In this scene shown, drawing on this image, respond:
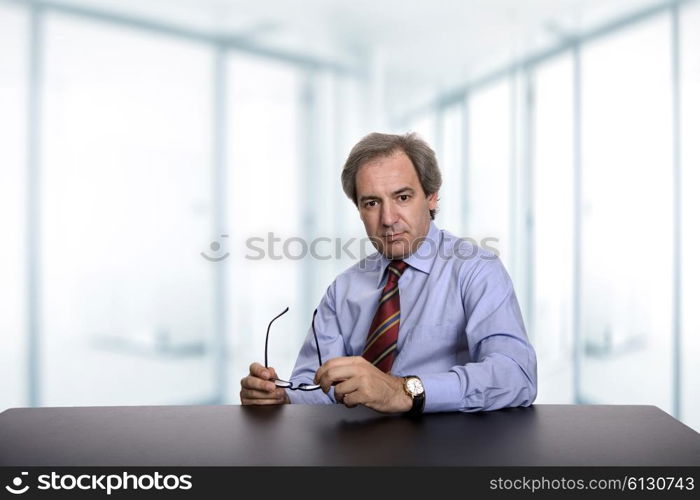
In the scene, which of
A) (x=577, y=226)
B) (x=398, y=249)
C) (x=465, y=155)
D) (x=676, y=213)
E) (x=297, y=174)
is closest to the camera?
(x=398, y=249)

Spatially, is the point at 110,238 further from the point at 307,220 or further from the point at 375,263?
the point at 375,263

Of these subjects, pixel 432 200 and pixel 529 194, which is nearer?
pixel 432 200

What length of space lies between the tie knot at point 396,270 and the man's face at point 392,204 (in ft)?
0.07

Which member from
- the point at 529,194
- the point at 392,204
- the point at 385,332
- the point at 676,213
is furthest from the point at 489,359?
the point at 529,194

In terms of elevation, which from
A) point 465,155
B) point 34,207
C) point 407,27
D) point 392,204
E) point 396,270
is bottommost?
point 396,270

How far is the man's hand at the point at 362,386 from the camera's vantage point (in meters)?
1.21

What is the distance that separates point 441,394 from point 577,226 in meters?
3.63

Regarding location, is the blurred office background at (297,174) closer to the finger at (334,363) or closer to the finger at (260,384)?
the finger at (260,384)

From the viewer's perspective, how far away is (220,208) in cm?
445

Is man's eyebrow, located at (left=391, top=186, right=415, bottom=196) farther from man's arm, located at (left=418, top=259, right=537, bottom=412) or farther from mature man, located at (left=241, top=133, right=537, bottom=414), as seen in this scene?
man's arm, located at (left=418, top=259, right=537, bottom=412)

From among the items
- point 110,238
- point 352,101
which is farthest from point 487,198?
point 110,238

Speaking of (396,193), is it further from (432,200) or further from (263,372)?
(263,372)

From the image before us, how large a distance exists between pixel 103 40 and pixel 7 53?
2.01ft

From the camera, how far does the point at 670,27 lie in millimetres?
3973
